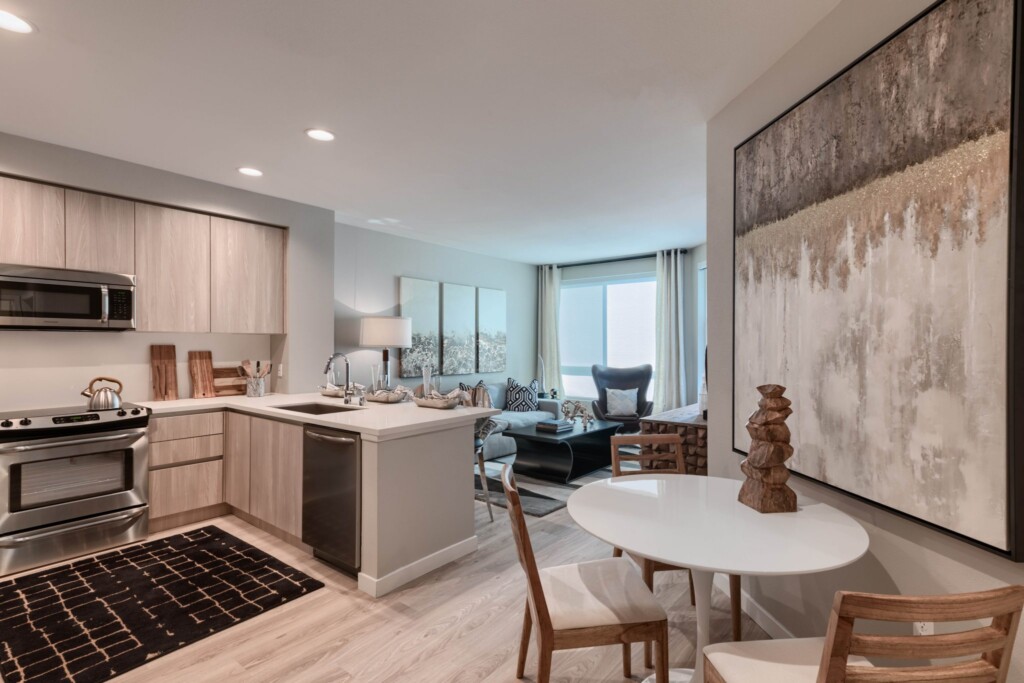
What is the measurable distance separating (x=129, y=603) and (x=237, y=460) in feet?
3.85

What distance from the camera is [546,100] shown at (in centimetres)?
244

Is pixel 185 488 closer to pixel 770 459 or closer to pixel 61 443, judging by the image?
pixel 61 443

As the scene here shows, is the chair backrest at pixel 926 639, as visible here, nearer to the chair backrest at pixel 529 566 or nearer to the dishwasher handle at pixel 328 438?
the chair backrest at pixel 529 566

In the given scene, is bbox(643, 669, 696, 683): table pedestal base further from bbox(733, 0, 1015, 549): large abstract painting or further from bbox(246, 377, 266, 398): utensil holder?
bbox(246, 377, 266, 398): utensil holder

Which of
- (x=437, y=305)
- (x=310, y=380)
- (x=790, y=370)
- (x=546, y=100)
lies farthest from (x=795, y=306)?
(x=437, y=305)

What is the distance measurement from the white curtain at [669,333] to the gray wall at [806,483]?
3.73 metres

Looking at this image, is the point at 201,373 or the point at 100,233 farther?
the point at 201,373

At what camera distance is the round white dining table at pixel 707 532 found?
1.28 meters

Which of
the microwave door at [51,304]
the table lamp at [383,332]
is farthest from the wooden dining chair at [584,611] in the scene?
the table lamp at [383,332]

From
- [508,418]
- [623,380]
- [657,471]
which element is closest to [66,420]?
[657,471]

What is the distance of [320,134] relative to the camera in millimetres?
2846

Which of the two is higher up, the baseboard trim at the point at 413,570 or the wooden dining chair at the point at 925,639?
the wooden dining chair at the point at 925,639

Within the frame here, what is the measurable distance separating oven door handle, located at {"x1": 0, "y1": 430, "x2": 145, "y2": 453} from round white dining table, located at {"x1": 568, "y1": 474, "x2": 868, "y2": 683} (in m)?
3.00

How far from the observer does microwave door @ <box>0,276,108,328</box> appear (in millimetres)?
2932
